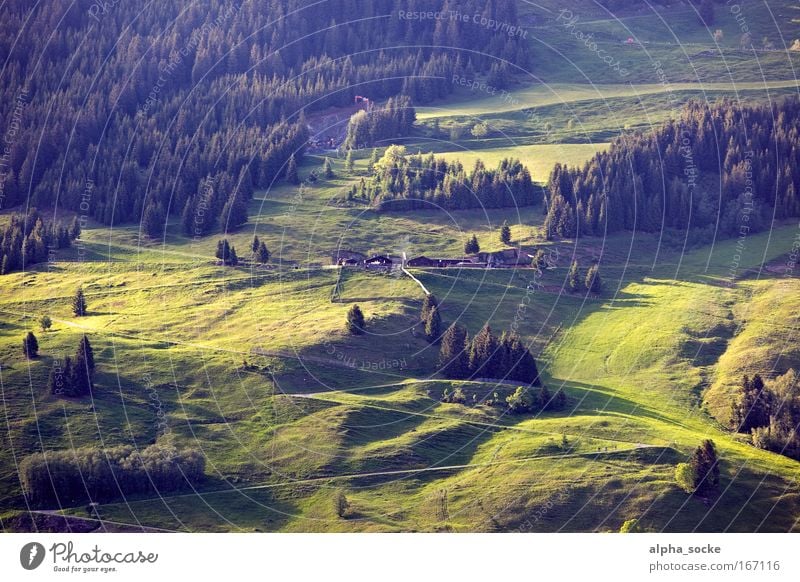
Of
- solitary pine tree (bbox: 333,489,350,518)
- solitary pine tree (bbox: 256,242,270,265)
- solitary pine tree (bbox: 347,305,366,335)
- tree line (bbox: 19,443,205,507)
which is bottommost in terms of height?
solitary pine tree (bbox: 333,489,350,518)

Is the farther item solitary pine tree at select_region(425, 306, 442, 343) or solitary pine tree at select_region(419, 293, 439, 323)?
solitary pine tree at select_region(419, 293, 439, 323)

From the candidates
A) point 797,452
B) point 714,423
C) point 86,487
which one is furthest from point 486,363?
point 86,487

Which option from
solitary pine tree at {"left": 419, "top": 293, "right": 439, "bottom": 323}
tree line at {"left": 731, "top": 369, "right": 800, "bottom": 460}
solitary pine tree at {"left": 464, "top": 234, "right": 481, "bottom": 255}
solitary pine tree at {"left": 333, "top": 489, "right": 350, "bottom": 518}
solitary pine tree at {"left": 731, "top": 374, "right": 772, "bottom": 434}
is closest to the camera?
solitary pine tree at {"left": 333, "top": 489, "right": 350, "bottom": 518}

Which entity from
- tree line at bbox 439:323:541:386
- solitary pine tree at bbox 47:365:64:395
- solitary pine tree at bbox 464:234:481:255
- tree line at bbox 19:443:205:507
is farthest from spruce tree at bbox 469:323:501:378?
solitary pine tree at bbox 47:365:64:395

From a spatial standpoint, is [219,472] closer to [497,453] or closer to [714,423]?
[497,453]

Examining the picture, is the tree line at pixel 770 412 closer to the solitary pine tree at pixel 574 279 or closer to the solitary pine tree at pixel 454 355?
the solitary pine tree at pixel 454 355

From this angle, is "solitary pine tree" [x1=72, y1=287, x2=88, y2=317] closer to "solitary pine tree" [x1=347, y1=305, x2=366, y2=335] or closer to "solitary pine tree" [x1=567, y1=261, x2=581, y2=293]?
"solitary pine tree" [x1=347, y1=305, x2=366, y2=335]
